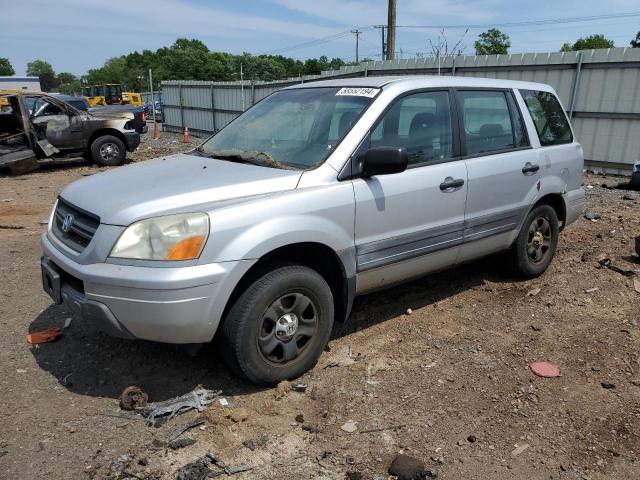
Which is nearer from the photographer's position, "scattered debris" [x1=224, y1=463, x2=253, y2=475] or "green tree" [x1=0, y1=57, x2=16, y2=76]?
"scattered debris" [x1=224, y1=463, x2=253, y2=475]

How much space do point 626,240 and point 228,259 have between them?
17.9 ft

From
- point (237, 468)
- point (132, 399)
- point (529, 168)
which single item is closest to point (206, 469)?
point (237, 468)

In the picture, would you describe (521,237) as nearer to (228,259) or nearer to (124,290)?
(228,259)

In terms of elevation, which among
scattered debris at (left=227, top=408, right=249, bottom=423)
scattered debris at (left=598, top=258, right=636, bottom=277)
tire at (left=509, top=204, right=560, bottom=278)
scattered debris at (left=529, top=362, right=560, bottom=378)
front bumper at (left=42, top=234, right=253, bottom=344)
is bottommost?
scattered debris at (left=529, top=362, right=560, bottom=378)

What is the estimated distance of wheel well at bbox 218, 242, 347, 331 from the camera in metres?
3.09

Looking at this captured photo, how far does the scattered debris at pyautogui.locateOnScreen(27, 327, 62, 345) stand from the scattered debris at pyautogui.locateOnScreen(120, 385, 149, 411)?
1.14 metres

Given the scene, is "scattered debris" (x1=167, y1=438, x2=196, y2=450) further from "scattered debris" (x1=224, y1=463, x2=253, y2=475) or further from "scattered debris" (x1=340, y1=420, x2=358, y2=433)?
"scattered debris" (x1=340, y1=420, x2=358, y2=433)

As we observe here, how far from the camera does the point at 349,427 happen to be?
2.98 m

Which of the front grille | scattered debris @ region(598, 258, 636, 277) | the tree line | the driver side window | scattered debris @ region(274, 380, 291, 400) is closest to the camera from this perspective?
the front grille

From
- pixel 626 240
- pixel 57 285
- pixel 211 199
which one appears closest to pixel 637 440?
pixel 211 199

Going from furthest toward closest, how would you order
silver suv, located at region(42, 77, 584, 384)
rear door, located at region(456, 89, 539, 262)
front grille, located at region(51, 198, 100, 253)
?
rear door, located at region(456, 89, 539, 262) → front grille, located at region(51, 198, 100, 253) → silver suv, located at region(42, 77, 584, 384)

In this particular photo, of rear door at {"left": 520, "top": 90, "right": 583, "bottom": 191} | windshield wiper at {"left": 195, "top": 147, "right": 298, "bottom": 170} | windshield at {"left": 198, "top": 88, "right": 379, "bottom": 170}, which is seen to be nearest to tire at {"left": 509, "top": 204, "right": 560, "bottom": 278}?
rear door at {"left": 520, "top": 90, "right": 583, "bottom": 191}

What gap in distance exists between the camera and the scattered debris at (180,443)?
277 cm

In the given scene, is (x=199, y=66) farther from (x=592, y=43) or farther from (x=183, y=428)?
(x=183, y=428)
